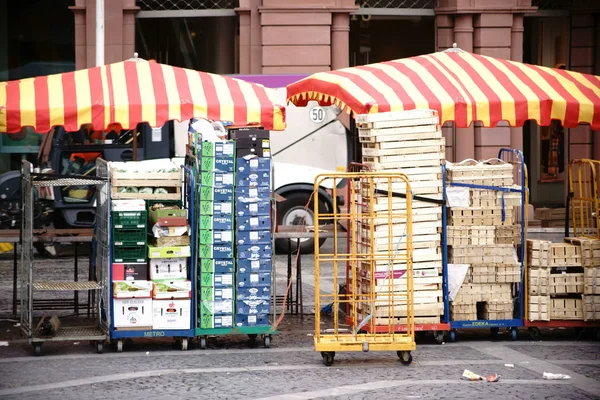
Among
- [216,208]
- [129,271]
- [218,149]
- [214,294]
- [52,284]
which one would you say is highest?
[218,149]

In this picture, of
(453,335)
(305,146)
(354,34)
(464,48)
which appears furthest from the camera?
(354,34)

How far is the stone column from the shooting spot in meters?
22.7

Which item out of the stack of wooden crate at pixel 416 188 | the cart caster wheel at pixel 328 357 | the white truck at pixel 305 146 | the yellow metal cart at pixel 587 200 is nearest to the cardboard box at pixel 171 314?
the cart caster wheel at pixel 328 357

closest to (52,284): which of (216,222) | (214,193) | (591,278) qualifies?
(216,222)

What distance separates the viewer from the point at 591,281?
11.8 meters

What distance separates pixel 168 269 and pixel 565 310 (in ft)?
14.0

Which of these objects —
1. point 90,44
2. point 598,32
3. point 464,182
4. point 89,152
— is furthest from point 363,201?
point 598,32

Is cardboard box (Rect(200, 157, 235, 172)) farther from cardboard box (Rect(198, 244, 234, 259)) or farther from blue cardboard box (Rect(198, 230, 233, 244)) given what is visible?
cardboard box (Rect(198, 244, 234, 259))

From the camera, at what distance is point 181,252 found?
1102cm

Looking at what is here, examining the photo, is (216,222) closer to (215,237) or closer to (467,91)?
(215,237)

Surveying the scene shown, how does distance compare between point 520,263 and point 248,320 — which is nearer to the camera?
point 248,320

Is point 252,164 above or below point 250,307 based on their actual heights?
above

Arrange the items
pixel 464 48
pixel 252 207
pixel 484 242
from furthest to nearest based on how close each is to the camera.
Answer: pixel 464 48 < pixel 484 242 < pixel 252 207

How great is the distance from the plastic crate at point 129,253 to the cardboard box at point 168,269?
5.1 inches
